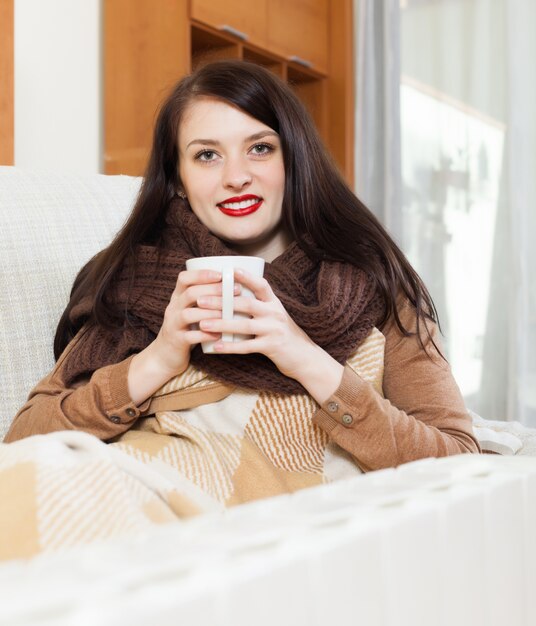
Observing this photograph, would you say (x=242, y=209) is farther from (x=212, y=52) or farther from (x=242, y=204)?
(x=212, y=52)

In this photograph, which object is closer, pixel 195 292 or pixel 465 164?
pixel 195 292

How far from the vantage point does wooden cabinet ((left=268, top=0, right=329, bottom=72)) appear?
361 cm

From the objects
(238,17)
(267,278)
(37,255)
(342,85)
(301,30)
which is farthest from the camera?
(342,85)

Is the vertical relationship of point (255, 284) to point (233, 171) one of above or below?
below

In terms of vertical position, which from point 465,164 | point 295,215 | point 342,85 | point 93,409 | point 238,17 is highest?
point 238,17

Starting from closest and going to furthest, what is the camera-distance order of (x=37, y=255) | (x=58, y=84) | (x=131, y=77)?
(x=37, y=255)
(x=58, y=84)
(x=131, y=77)

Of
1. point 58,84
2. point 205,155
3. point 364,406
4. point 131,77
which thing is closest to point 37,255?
point 205,155

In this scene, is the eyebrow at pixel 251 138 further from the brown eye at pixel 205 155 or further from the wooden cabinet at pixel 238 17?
the wooden cabinet at pixel 238 17

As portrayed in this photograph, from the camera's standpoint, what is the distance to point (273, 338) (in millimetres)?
976

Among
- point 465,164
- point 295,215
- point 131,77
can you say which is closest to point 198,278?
point 295,215

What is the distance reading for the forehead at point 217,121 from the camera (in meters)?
1.23

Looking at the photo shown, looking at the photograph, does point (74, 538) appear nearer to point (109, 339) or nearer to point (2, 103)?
point (109, 339)

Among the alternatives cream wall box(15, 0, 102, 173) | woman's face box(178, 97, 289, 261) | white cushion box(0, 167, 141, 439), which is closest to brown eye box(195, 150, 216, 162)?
woman's face box(178, 97, 289, 261)

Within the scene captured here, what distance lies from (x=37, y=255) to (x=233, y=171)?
334 mm
